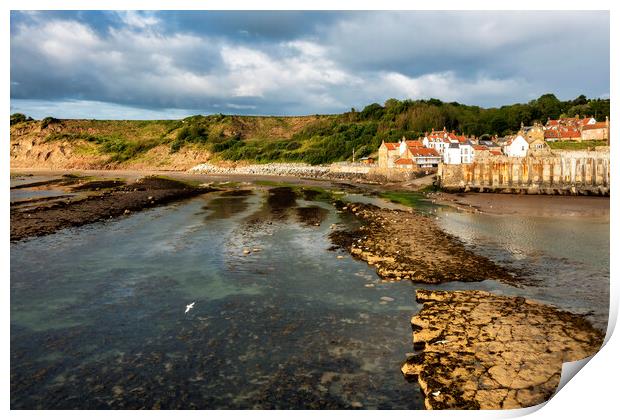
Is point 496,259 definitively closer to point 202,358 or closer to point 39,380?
point 202,358

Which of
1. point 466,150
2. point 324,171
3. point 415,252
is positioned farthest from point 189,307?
point 466,150

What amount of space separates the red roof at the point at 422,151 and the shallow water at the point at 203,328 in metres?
47.0

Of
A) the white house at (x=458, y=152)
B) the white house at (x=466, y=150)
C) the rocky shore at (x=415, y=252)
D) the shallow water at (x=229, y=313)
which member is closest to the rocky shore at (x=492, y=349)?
the shallow water at (x=229, y=313)

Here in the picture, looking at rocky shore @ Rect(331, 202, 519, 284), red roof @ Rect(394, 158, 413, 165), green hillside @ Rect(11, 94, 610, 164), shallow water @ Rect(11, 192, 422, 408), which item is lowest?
shallow water @ Rect(11, 192, 422, 408)

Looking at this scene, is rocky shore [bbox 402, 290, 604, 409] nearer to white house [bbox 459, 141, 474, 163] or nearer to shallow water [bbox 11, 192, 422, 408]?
shallow water [bbox 11, 192, 422, 408]

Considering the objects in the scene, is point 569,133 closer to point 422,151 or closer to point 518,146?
point 518,146

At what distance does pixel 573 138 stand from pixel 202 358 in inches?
2418

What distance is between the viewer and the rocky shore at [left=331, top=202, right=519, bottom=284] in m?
13.2

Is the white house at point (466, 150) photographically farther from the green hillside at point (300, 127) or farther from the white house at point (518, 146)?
the green hillside at point (300, 127)

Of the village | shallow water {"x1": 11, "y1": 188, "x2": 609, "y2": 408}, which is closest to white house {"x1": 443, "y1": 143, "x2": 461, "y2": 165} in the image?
the village

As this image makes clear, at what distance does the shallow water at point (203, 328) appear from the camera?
24.0 feet

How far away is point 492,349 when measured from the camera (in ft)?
26.6

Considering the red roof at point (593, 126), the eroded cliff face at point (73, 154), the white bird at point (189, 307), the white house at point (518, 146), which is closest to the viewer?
the white bird at point (189, 307)

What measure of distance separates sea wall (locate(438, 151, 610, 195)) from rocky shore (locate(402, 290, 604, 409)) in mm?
27736
